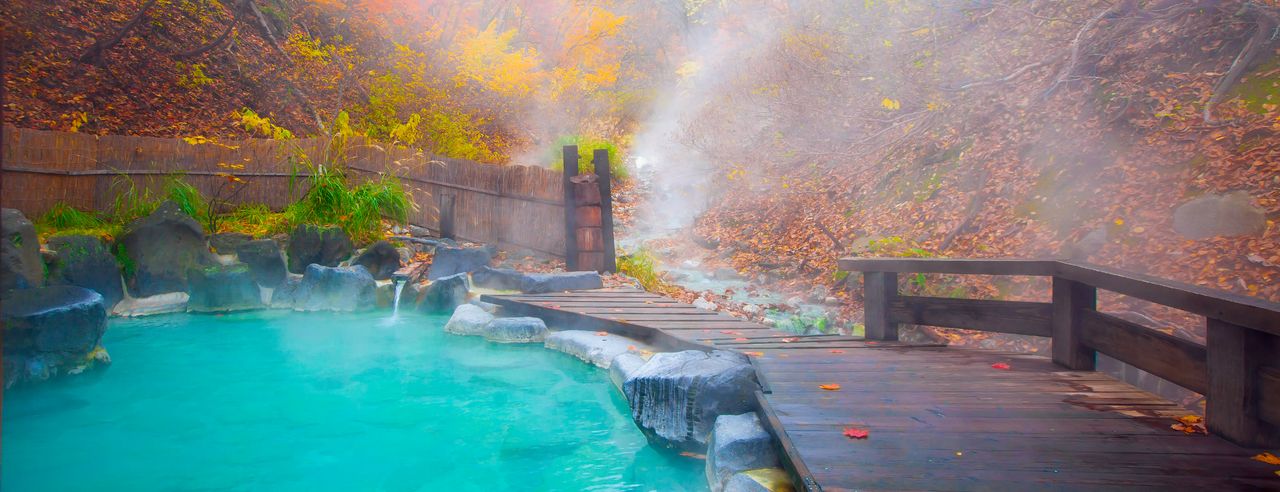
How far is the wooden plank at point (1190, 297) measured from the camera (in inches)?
100

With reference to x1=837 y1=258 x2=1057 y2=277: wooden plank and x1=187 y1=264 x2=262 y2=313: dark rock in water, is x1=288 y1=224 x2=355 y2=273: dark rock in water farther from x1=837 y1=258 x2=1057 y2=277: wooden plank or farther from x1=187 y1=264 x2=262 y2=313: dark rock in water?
x1=837 y1=258 x2=1057 y2=277: wooden plank

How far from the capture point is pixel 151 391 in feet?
18.2

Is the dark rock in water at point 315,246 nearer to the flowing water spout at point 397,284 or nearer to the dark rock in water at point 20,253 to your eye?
the flowing water spout at point 397,284

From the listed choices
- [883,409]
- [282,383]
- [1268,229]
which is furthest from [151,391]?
[1268,229]

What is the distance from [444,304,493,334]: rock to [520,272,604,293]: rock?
0.52 metres

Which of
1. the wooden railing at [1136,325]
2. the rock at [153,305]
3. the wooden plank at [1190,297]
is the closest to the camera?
the wooden plank at [1190,297]

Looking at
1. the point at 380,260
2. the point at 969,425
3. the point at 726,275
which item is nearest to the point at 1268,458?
the point at 969,425

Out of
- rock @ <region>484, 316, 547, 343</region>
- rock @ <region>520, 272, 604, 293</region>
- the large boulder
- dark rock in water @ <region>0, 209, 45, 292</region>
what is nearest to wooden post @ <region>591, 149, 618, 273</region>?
rock @ <region>520, 272, 604, 293</region>

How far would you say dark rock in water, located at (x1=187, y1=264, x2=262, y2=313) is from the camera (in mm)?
7688

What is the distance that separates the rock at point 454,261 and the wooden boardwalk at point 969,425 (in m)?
4.24

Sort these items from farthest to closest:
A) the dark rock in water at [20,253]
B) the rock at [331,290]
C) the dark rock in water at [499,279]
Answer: the rock at [331,290]
the dark rock in water at [499,279]
the dark rock in water at [20,253]

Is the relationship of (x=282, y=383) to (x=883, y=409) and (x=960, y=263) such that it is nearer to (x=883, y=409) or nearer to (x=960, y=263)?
(x=883, y=409)

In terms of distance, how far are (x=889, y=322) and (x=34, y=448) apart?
17.6 ft

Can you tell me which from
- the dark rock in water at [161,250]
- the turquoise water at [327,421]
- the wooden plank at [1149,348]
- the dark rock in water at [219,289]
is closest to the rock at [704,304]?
the turquoise water at [327,421]
